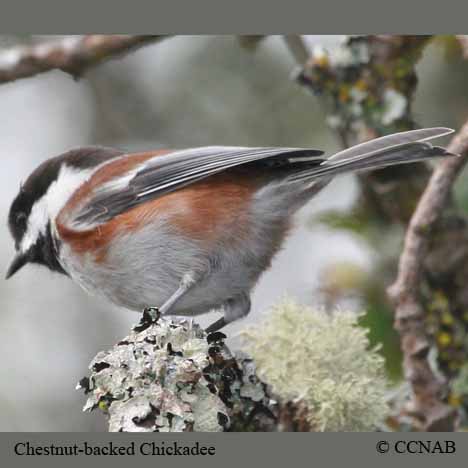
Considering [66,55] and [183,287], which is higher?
[66,55]

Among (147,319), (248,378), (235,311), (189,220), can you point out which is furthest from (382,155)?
(147,319)

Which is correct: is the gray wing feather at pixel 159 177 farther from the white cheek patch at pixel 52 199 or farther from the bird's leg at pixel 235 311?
the bird's leg at pixel 235 311

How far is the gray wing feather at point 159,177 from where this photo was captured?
125 inches

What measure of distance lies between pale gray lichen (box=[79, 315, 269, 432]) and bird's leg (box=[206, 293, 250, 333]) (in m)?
1.01

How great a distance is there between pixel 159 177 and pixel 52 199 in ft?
1.92

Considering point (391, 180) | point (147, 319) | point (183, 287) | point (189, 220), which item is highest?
point (391, 180)

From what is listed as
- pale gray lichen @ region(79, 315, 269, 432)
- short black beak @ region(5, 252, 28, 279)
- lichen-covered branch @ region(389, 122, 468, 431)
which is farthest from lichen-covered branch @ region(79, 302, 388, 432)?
short black beak @ region(5, 252, 28, 279)

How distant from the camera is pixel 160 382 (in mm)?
2115

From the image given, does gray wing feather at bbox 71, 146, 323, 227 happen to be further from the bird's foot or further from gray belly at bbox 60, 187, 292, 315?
the bird's foot

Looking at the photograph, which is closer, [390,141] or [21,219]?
[390,141]

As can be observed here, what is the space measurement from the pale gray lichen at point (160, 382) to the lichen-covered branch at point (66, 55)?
1.72 meters

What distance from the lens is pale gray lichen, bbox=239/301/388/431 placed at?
8.13 ft

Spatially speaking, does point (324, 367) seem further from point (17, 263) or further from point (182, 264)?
point (17, 263)

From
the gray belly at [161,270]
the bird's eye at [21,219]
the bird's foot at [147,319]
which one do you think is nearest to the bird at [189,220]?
the gray belly at [161,270]
